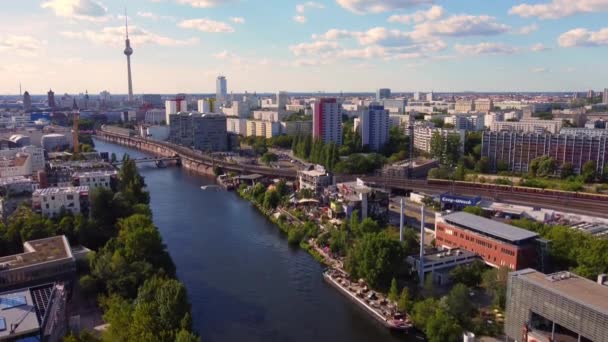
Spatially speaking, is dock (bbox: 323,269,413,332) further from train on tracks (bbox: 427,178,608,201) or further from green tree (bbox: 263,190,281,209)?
train on tracks (bbox: 427,178,608,201)

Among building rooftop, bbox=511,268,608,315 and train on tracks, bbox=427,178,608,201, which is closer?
building rooftop, bbox=511,268,608,315

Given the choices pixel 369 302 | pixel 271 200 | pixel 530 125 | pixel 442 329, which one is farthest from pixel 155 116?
pixel 442 329

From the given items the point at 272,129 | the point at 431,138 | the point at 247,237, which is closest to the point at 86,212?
the point at 247,237

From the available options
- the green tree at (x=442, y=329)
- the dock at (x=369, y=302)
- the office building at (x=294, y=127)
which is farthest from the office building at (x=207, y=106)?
the green tree at (x=442, y=329)

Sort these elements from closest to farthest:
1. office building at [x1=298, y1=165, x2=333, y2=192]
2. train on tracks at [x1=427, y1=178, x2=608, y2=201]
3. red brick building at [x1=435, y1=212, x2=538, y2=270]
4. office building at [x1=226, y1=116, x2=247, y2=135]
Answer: red brick building at [x1=435, y1=212, x2=538, y2=270]
train on tracks at [x1=427, y1=178, x2=608, y2=201]
office building at [x1=298, y1=165, x2=333, y2=192]
office building at [x1=226, y1=116, x2=247, y2=135]

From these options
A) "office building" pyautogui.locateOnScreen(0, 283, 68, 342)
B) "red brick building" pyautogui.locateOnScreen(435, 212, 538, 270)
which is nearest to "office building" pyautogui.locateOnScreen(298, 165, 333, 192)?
"red brick building" pyautogui.locateOnScreen(435, 212, 538, 270)

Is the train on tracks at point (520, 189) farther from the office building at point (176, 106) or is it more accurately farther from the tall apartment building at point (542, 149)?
the office building at point (176, 106)
